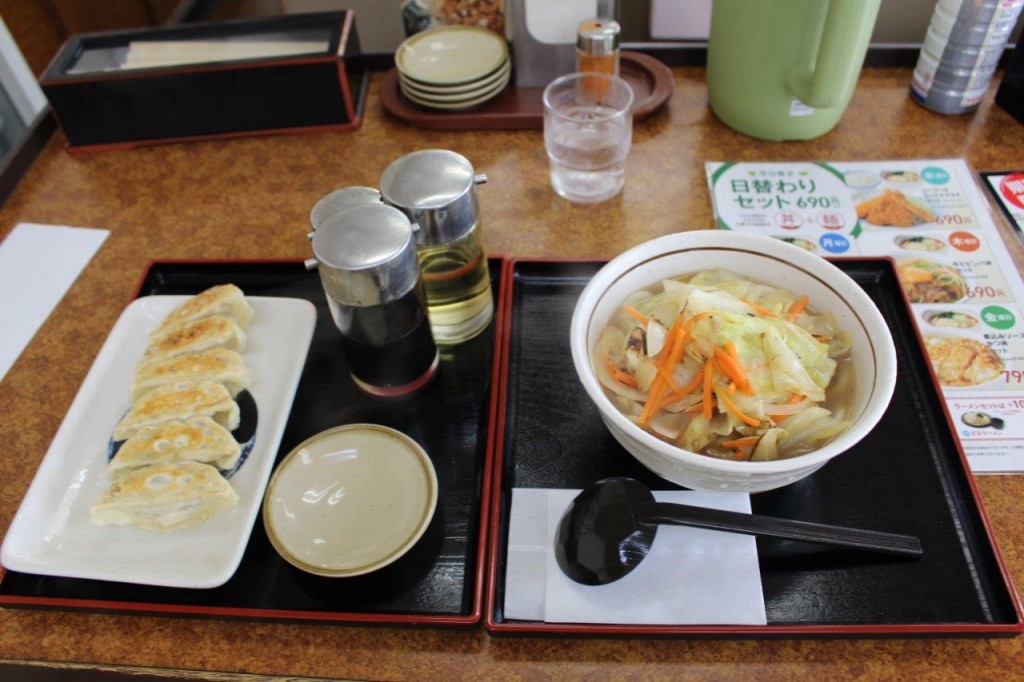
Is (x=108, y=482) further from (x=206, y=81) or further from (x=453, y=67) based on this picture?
(x=453, y=67)

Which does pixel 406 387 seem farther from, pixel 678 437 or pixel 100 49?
pixel 100 49

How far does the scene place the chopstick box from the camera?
61.5 inches

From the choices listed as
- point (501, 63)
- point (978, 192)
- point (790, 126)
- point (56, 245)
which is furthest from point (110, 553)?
point (978, 192)

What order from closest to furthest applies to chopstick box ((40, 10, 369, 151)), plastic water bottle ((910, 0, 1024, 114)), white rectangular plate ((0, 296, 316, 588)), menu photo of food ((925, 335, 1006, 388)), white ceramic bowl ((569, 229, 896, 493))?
white ceramic bowl ((569, 229, 896, 493)) < white rectangular plate ((0, 296, 316, 588)) < menu photo of food ((925, 335, 1006, 388)) < plastic water bottle ((910, 0, 1024, 114)) < chopstick box ((40, 10, 369, 151))

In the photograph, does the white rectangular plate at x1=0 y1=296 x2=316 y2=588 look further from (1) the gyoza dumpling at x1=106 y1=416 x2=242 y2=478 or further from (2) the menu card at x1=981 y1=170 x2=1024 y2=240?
(2) the menu card at x1=981 y1=170 x2=1024 y2=240

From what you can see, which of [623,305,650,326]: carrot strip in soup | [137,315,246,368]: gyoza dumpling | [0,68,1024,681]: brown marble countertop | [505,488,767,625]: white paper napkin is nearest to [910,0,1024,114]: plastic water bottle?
[0,68,1024,681]: brown marble countertop

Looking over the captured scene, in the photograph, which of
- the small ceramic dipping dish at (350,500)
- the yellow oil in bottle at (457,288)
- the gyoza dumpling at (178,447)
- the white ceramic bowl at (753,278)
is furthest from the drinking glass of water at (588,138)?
the gyoza dumpling at (178,447)

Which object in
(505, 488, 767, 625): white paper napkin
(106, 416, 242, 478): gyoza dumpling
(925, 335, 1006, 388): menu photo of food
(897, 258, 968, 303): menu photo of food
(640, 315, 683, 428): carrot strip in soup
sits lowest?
(925, 335, 1006, 388): menu photo of food

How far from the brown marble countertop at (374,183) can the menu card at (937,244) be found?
5cm

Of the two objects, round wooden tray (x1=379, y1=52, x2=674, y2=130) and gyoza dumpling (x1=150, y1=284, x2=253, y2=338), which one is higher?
gyoza dumpling (x1=150, y1=284, x2=253, y2=338)

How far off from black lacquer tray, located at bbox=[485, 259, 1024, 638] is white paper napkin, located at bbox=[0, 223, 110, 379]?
88 centimetres

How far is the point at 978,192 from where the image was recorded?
143 centimetres

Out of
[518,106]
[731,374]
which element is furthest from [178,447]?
[518,106]

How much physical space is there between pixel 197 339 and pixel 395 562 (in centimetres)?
47
